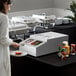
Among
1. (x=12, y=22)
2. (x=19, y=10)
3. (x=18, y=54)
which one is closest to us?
(x=18, y=54)

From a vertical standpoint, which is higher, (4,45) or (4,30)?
(4,30)

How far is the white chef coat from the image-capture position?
239 cm

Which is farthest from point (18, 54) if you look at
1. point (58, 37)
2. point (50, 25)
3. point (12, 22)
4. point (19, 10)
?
point (19, 10)

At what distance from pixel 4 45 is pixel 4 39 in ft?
0.26

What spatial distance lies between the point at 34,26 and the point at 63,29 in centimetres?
53

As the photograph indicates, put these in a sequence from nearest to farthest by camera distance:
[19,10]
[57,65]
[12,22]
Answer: [57,65]
[12,22]
[19,10]

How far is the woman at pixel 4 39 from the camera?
7.84 feet

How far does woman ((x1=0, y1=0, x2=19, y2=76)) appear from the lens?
7.84 ft

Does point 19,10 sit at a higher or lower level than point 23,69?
higher

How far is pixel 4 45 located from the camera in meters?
2.46

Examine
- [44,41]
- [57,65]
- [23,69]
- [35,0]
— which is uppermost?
[35,0]

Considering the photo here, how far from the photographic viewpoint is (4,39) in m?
2.41

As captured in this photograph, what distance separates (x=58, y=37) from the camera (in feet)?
9.20

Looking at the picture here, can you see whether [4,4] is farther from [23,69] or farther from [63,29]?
[63,29]
